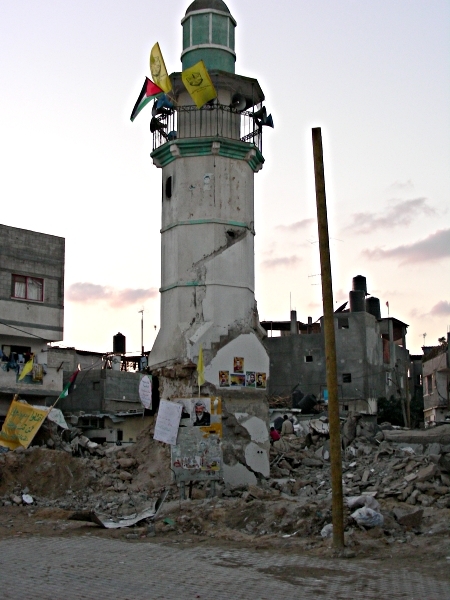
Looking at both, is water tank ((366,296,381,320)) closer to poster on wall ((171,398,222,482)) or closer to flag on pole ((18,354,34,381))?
flag on pole ((18,354,34,381))

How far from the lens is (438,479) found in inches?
683

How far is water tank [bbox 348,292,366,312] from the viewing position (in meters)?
57.4

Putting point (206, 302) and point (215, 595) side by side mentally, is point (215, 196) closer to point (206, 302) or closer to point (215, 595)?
point (206, 302)

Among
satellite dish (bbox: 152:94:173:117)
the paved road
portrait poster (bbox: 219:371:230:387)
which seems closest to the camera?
the paved road

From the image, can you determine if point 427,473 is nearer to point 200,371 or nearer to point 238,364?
point 238,364

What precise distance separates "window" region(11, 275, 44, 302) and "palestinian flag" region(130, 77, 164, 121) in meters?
15.2

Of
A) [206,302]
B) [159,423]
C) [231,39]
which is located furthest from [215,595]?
[231,39]

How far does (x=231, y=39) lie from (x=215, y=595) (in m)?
16.9

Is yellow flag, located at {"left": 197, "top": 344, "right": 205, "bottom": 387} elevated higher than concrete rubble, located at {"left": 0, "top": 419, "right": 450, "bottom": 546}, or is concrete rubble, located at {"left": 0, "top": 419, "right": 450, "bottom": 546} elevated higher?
yellow flag, located at {"left": 197, "top": 344, "right": 205, "bottom": 387}

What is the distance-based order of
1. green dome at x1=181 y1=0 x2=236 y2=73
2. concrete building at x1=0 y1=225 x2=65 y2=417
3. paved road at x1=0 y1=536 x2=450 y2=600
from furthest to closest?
concrete building at x1=0 y1=225 x2=65 y2=417, green dome at x1=181 y1=0 x2=236 y2=73, paved road at x1=0 y1=536 x2=450 y2=600

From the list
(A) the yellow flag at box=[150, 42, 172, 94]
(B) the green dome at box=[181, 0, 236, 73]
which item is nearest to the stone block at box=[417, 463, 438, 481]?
(A) the yellow flag at box=[150, 42, 172, 94]

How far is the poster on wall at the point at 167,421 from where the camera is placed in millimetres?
20031

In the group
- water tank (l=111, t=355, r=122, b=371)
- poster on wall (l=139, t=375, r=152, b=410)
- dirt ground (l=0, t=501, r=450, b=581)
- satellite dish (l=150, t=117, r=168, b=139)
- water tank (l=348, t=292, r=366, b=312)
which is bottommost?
dirt ground (l=0, t=501, r=450, b=581)

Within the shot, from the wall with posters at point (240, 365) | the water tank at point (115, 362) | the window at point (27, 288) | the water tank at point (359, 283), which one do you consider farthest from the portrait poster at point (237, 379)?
the water tank at point (359, 283)
